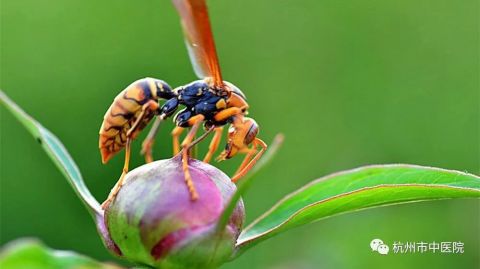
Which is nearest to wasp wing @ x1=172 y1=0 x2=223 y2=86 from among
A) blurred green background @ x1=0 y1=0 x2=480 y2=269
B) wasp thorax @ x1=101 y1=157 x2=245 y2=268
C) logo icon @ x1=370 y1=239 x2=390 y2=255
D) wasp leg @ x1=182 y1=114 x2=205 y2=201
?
wasp leg @ x1=182 y1=114 x2=205 y2=201

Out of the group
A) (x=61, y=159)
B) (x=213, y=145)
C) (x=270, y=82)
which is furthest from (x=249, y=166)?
(x=270, y=82)

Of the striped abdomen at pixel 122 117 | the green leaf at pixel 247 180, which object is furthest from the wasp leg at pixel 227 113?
the green leaf at pixel 247 180

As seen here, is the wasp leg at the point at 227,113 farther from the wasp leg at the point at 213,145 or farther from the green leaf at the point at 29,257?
the green leaf at the point at 29,257

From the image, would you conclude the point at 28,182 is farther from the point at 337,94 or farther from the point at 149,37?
the point at 337,94

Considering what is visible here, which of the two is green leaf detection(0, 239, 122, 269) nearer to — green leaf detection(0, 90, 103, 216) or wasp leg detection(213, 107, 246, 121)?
green leaf detection(0, 90, 103, 216)

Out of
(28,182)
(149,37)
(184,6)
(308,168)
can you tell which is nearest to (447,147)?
(308,168)

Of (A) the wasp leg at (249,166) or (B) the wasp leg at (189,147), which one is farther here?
(A) the wasp leg at (249,166)
